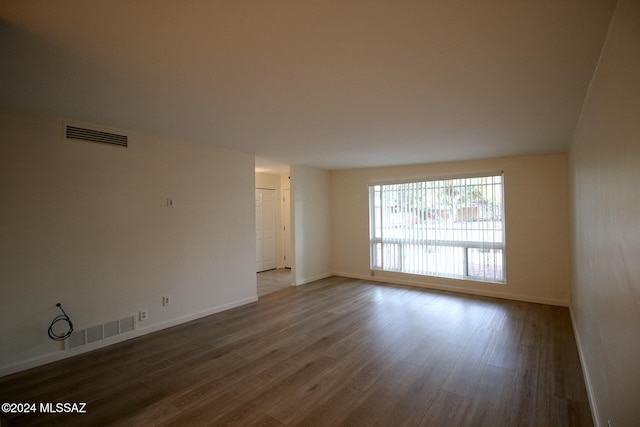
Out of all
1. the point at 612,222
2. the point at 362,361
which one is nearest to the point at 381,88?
the point at 612,222

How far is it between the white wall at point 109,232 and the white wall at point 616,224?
13.3ft

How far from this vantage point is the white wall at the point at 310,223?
580 centimetres

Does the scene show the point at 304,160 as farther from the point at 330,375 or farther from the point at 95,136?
the point at 330,375

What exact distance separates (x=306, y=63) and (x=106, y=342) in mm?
3535

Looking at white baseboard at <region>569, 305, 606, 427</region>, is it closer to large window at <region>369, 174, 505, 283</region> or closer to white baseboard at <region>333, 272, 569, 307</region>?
white baseboard at <region>333, 272, 569, 307</region>

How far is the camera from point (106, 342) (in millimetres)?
3168

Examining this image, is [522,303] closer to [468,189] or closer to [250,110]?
[468,189]

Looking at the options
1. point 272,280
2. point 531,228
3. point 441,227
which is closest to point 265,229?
point 272,280

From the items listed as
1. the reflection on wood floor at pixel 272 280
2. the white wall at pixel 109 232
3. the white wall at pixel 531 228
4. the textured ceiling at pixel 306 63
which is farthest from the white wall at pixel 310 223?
the textured ceiling at pixel 306 63

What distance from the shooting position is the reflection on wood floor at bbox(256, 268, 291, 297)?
553 cm

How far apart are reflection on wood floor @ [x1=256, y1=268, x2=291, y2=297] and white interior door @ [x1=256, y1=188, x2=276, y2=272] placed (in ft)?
0.93

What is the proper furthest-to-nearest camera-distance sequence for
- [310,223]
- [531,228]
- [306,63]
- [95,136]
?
[310,223], [531,228], [95,136], [306,63]

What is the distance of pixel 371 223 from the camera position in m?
6.26

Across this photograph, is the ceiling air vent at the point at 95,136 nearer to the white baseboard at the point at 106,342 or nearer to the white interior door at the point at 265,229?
the white baseboard at the point at 106,342
